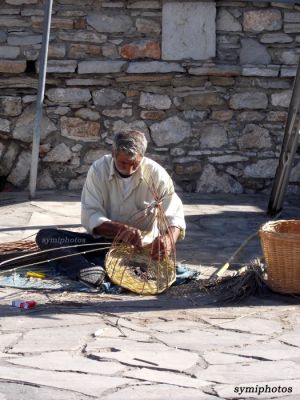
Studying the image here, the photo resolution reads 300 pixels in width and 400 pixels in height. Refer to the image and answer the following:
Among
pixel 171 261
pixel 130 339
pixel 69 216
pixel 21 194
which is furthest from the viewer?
pixel 21 194

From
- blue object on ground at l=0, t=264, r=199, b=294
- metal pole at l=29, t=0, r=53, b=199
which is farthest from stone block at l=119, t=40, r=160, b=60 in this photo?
blue object on ground at l=0, t=264, r=199, b=294

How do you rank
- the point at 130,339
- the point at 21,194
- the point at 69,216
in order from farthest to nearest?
the point at 21,194 → the point at 69,216 → the point at 130,339

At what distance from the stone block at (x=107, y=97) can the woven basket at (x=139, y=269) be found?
3566mm

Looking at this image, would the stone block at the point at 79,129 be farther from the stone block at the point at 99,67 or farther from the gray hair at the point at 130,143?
the gray hair at the point at 130,143

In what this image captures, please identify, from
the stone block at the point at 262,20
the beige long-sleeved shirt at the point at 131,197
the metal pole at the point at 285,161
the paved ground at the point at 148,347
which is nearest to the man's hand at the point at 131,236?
the beige long-sleeved shirt at the point at 131,197

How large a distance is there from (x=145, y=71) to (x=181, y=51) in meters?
0.41

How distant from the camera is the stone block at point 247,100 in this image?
30.3 feet

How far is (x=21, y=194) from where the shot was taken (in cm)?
897

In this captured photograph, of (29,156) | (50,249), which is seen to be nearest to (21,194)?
(29,156)

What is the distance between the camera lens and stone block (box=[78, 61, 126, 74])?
9000 millimetres

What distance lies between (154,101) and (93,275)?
378cm

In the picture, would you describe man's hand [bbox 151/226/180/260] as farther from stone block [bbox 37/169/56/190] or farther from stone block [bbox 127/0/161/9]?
stone block [bbox 127/0/161/9]

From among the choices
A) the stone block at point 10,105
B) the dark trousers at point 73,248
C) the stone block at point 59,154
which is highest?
the stone block at point 10,105

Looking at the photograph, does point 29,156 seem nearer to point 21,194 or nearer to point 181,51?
point 21,194
